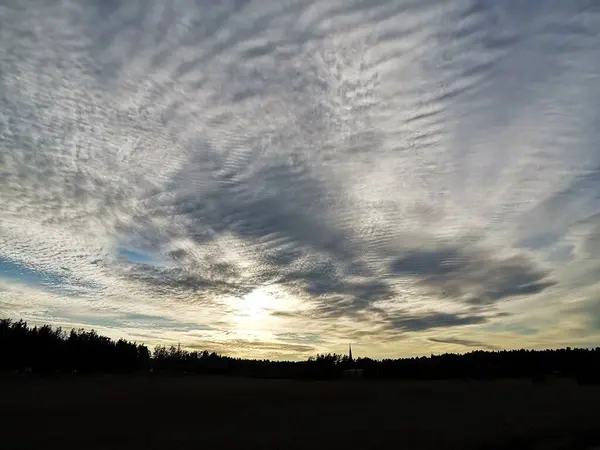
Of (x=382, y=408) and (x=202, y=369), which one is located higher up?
(x=202, y=369)

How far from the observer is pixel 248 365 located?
195m

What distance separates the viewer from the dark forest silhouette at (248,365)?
107312mm

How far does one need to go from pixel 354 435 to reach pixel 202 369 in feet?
462

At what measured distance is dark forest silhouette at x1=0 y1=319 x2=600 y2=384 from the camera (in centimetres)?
10731

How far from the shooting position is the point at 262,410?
165ft

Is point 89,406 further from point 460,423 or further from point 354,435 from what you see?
point 460,423

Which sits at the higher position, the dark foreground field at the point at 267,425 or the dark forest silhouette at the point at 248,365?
the dark forest silhouette at the point at 248,365

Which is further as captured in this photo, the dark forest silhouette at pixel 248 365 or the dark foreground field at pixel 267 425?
the dark forest silhouette at pixel 248 365

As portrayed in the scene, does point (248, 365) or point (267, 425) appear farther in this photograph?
point (248, 365)

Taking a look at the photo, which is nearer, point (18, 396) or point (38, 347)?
point (18, 396)

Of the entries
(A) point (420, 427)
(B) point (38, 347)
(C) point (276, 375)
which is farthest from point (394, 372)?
(A) point (420, 427)

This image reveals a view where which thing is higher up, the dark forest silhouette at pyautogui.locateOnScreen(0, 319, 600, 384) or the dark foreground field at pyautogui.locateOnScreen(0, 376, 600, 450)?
the dark forest silhouette at pyautogui.locateOnScreen(0, 319, 600, 384)

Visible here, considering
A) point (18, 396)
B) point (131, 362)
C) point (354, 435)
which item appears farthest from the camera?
point (131, 362)

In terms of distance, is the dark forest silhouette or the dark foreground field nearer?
the dark foreground field
